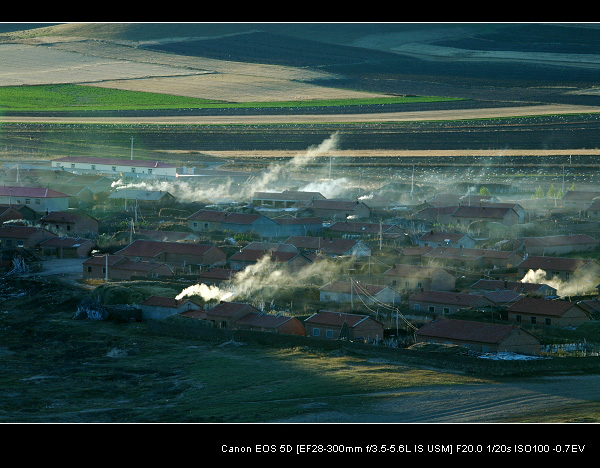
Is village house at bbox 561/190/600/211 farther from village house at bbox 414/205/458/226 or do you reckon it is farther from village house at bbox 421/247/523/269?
village house at bbox 421/247/523/269

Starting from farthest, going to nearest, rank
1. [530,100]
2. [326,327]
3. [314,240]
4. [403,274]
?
[530,100] < [314,240] < [403,274] < [326,327]

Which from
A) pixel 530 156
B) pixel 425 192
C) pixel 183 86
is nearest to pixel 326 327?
pixel 425 192

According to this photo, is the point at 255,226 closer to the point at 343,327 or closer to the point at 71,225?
the point at 71,225

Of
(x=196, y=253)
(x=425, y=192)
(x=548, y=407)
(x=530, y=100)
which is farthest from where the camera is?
(x=530, y=100)

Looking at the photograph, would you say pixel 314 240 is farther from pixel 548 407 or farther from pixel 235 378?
pixel 548 407

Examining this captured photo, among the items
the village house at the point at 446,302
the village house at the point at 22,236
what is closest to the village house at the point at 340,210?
the village house at the point at 22,236

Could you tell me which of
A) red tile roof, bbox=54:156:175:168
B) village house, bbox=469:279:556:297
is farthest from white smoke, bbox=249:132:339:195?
village house, bbox=469:279:556:297
